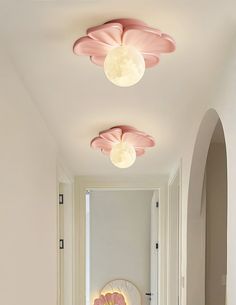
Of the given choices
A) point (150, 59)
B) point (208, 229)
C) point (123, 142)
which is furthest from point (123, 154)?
point (208, 229)

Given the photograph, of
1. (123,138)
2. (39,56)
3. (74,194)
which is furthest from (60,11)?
(74,194)

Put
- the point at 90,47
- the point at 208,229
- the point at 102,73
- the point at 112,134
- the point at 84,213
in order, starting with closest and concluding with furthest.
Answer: the point at 90,47
the point at 102,73
the point at 112,134
the point at 208,229
the point at 84,213

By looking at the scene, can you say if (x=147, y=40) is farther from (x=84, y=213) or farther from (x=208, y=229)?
(x=84, y=213)

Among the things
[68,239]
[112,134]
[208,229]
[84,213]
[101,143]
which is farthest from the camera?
[84,213]

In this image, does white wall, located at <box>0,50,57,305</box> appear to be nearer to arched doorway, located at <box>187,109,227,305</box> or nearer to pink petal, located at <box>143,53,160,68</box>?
pink petal, located at <box>143,53,160,68</box>

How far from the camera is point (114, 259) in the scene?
5.91m

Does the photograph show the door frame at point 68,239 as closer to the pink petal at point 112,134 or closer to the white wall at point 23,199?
the white wall at point 23,199

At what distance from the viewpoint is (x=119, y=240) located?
593 centimetres

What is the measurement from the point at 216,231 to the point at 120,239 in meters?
2.52

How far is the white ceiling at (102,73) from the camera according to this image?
1.48 meters

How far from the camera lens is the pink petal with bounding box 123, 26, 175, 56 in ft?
4.84

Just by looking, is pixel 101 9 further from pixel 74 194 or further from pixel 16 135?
pixel 74 194

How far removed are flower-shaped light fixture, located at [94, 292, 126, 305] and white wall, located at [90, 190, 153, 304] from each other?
0.15 metres

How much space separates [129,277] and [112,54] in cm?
491
